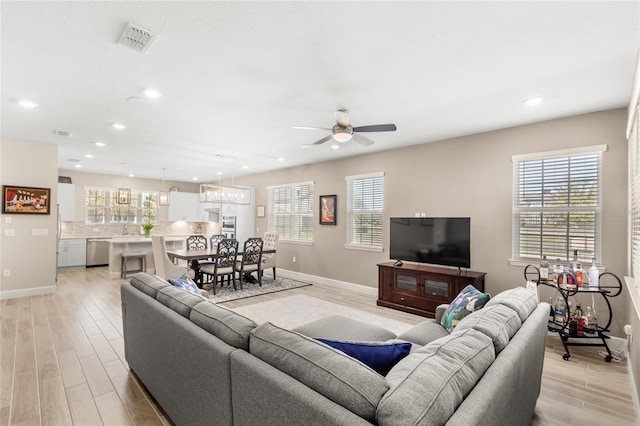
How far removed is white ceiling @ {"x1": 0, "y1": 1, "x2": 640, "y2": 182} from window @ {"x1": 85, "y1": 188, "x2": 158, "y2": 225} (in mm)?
4858

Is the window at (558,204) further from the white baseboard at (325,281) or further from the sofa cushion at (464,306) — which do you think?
the white baseboard at (325,281)

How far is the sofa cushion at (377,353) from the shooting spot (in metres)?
1.35

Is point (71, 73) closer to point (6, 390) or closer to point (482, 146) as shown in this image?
point (6, 390)

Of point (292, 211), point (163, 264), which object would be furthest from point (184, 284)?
point (292, 211)

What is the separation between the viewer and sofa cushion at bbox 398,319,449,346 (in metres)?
2.41

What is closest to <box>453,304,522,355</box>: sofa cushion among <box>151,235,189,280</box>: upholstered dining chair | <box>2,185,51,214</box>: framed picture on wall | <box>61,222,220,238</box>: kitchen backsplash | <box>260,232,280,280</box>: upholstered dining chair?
<box>151,235,189,280</box>: upholstered dining chair

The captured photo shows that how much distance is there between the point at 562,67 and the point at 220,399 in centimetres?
348

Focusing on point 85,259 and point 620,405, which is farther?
point 85,259

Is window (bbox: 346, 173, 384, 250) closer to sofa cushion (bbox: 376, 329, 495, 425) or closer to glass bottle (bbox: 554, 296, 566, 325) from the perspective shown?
glass bottle (bbox: 554, 296, 566, 325)

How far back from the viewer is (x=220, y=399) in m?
1.52

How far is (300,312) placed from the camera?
4727 millimetres

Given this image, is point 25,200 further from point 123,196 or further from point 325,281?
point 325,281

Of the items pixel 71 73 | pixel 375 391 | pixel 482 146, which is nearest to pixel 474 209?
pixel 482 146

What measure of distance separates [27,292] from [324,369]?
653 cm
